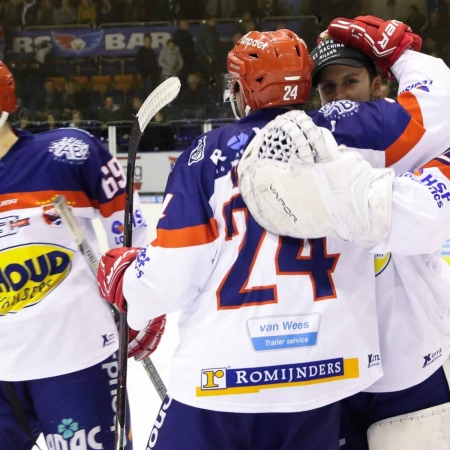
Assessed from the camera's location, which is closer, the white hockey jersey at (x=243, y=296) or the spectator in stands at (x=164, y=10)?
the white hockey jersey at (x=243, y=296)

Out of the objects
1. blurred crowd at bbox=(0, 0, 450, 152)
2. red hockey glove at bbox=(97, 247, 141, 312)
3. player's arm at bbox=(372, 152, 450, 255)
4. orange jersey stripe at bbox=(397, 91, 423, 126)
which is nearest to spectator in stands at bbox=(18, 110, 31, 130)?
blurred crowd at bbox=(0, 0, 450, 152)

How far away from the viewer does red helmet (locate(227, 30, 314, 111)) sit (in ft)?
3.61

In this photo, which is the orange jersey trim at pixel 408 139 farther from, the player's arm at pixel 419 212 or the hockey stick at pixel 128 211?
the hockey stick at pixel 128 211

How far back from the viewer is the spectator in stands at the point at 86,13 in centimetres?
905

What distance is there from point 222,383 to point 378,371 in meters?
0.26

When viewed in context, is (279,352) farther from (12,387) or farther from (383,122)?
(12,387)

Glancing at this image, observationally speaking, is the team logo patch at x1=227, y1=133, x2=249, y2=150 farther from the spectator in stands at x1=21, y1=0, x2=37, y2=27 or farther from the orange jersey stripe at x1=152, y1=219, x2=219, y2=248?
the spectator in stands at x1=21, y1=0, x2=37, y2=27

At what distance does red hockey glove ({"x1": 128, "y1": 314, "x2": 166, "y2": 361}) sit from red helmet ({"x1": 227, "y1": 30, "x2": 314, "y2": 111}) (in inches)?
25.7

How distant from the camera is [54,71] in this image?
28.6 ft

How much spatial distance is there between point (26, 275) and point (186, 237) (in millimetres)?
511

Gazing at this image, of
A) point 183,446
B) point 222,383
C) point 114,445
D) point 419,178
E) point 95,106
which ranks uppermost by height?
point 419,178

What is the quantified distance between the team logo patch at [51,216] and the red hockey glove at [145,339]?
31cm

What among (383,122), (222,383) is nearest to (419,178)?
(383,122)

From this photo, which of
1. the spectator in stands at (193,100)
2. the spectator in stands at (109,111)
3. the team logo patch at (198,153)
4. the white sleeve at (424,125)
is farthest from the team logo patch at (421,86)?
the spectator in stands at (109,111)
